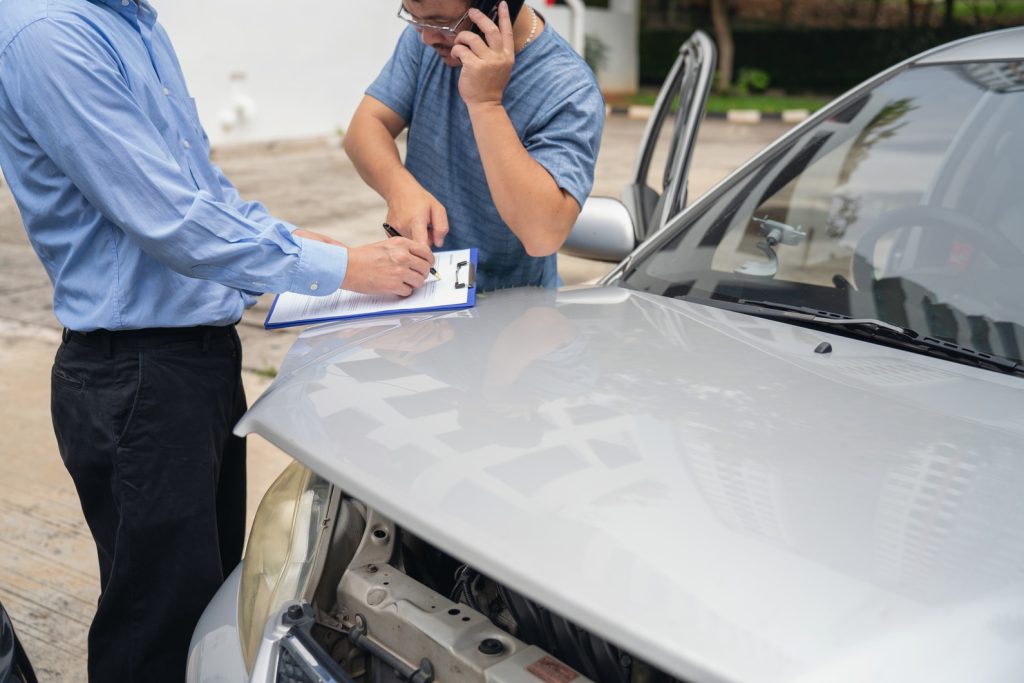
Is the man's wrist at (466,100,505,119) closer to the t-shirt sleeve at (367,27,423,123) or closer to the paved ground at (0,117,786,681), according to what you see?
the t-shirt sleeve at (367,27,423,123)

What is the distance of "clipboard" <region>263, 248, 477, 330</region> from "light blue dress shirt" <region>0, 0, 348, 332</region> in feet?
0.36

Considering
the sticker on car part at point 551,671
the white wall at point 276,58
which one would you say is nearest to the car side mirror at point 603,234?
the sticker on car part at point 551,671

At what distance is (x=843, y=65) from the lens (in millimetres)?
21031

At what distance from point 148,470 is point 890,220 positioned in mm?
1593

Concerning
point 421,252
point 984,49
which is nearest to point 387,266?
point 421,252

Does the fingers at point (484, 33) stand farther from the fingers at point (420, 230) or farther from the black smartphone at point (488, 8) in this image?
the fingers at point (420, 230)

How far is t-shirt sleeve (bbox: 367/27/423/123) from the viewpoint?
90.6 inches

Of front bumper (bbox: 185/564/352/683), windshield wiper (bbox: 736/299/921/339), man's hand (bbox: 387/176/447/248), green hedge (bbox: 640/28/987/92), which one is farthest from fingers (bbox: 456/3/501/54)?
green hedge (bbox: 640/28/987/92)

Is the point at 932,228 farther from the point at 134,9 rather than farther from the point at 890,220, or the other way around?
the point at 134,9

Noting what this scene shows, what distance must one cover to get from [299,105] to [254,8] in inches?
49.3

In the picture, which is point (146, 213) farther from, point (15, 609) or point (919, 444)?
point (15, 609)

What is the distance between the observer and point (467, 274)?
2.07 m

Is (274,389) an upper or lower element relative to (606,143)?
upper

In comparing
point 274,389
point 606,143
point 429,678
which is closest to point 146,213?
point 274,389
